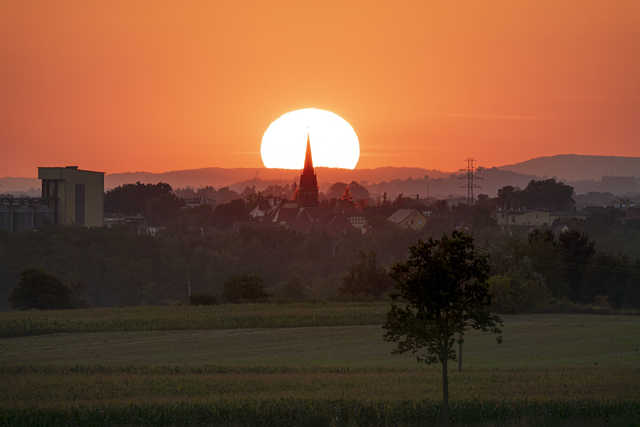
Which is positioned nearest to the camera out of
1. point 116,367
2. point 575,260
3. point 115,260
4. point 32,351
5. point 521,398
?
point 521,398

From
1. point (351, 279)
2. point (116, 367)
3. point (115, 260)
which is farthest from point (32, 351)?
point (115, 260)

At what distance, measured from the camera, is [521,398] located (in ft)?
73.3

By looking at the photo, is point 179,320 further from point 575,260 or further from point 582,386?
point 575,260

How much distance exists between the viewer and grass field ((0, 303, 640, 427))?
21250 mm

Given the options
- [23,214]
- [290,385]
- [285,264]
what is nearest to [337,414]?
[290,385]

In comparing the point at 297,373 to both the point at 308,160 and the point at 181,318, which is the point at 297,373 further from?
the point at 308,160

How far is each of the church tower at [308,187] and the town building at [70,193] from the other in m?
55.1

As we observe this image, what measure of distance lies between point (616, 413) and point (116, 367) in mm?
18060

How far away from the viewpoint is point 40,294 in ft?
211

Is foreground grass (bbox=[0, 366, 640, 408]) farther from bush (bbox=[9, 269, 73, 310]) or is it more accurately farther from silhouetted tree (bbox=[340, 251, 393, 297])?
silhouetted tree (bbox=[340, 251, 393, 297])

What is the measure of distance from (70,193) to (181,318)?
86813mm

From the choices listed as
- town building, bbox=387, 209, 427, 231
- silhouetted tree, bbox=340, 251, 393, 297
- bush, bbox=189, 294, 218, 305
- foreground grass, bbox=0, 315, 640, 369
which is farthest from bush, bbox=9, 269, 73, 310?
town building, bbox=387, 209, 427, 231

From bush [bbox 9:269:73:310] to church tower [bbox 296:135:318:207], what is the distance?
11228 centimetres

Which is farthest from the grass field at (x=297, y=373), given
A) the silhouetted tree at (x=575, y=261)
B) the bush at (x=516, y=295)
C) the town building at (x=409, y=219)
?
the town building at (x=409, y=219)
